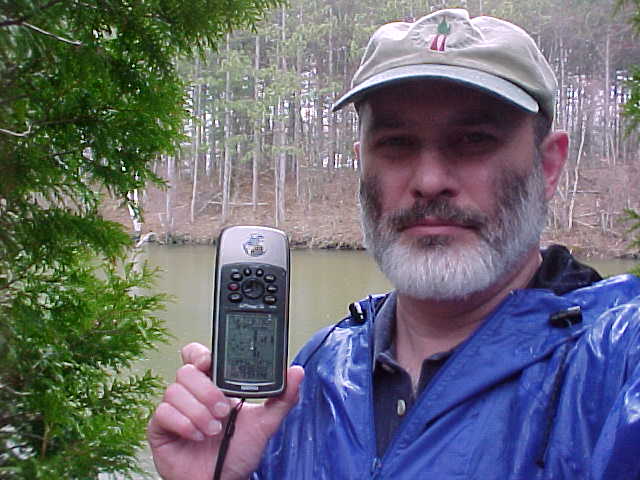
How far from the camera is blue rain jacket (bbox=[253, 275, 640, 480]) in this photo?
65 cm

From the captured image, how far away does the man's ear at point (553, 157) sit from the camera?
0.95 m

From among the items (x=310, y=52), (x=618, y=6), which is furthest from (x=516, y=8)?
(x=618, y=6)

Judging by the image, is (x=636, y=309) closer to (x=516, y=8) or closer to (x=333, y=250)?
(x=333, y=250)

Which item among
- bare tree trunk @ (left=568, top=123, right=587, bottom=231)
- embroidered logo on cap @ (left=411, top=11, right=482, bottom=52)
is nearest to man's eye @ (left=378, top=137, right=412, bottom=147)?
embroidered logo on cap @ (left=411, top=11, right=482, bottom=52)

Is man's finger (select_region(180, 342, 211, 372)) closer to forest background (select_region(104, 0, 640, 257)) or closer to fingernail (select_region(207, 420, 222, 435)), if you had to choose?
fingernail (select_region(207, 420, 222, 435))

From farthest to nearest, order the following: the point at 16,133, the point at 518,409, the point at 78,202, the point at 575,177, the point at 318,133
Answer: the point at 318,133 → the point at 575,177 → the point at 78,202 → the point at 16,133 → the point at 518,409

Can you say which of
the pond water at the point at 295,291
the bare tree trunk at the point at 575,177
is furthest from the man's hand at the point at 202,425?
the bare tree trunk at the point at 575,177

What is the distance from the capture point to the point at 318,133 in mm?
19859

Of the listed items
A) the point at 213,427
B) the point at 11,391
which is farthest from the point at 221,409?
the point at 11,391

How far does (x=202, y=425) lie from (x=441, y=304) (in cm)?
38

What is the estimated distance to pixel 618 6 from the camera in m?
1.84

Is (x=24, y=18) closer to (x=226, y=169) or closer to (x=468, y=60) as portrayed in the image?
(x=468, y=60)

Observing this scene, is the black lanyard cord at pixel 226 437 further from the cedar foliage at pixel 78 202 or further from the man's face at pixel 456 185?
the cedar foliage at pixel 78 202

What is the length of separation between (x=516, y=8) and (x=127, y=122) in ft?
46.6
